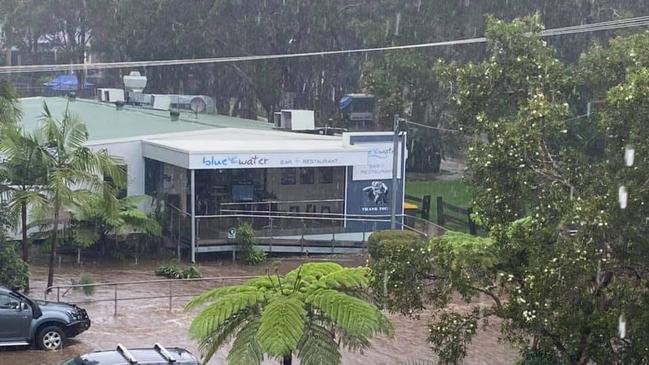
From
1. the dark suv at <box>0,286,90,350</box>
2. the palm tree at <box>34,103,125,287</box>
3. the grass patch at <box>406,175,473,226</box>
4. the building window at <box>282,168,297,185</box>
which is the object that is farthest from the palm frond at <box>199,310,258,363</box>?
the grass patch at <box>406,175,473,226</box>

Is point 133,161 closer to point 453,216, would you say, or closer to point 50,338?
point 453,216

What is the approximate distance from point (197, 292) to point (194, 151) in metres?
5.60

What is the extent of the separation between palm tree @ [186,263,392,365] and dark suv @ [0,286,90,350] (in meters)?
4.65

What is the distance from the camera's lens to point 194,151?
91.3ft

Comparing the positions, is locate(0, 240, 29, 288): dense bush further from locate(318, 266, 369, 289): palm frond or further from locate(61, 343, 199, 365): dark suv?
locate(318, 266, 369, 289): palm frond

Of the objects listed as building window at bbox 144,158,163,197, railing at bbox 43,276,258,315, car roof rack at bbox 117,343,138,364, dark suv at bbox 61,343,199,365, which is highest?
building window at bbox 144,158,163,197

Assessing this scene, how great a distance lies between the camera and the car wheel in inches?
695

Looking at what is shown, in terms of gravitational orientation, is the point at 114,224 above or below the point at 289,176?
below

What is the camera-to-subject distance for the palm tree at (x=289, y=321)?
1280cm

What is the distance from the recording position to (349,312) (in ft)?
43.0

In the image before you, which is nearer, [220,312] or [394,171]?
[220,312]

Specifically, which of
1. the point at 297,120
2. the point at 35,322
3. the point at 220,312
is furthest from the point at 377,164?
the point at 220,312

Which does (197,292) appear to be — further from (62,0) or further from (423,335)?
(62,0)

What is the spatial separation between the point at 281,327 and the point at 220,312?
98 centimetres
